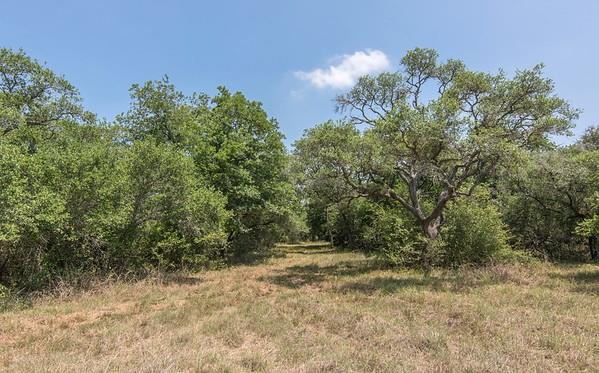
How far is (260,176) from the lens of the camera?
2138 centimetres

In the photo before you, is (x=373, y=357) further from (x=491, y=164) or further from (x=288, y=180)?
(x=288, y=180)

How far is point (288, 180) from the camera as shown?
23.7 metres

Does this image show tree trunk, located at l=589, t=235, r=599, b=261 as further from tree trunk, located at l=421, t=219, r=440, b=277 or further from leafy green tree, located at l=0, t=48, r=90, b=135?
leafy green tree, located at l=0, t=48, r=90, b=135

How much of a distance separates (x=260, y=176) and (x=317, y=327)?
14.5 metres

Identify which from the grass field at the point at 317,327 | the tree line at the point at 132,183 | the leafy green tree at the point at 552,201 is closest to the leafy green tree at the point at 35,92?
the tree line at the point at 132,183

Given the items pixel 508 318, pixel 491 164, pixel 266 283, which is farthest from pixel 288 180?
pixel 508 318

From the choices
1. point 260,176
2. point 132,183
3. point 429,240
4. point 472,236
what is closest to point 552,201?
point 472,236

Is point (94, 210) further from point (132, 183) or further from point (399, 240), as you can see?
point (399, 240)

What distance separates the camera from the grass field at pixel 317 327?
215 inches

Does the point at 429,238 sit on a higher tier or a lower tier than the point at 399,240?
higher

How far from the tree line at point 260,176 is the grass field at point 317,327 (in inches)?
96.1

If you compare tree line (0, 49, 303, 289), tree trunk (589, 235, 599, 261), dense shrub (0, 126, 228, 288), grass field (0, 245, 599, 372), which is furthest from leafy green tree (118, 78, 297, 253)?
tree trunk (589, 235, 599, 261)

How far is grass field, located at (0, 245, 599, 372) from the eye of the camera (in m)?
5.45

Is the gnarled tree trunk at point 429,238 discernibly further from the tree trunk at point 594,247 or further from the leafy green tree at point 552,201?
the tree trunk at point 594,247
